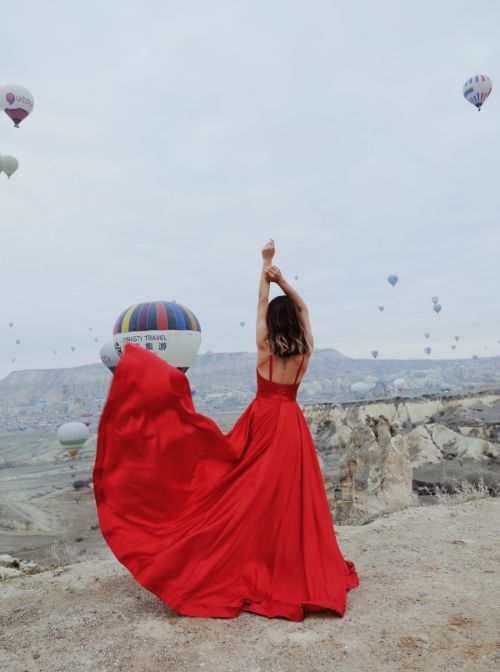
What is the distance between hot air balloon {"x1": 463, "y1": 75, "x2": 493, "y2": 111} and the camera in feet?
93.4

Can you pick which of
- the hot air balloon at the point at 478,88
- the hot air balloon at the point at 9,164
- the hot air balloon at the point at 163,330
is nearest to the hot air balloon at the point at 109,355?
the hot air balloon at the point at 9,164

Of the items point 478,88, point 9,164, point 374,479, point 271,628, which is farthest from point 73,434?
point 271,628

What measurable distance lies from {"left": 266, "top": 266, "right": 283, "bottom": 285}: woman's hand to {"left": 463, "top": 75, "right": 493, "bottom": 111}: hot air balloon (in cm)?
3056

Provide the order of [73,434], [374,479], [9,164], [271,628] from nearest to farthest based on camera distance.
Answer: [271,628]
[374,479]
[9,164]
[73,434]

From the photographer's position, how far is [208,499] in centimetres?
346

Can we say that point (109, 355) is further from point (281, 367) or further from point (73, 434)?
point (281, 367)

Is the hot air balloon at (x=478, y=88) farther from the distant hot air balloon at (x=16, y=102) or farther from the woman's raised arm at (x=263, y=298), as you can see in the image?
the woman's raised arm at (x=263, y=298)

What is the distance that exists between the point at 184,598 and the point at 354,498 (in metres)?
15.3

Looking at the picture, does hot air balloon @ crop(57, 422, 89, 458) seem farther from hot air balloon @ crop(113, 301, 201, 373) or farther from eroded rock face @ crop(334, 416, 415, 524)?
hot air balloon @ crop(113, 301, 201, 373)

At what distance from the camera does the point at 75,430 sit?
128 feet

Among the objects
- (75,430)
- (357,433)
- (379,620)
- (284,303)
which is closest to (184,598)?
(379,620)

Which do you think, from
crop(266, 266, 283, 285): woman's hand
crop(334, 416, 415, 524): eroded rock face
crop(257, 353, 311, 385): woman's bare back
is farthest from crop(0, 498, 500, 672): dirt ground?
crop(334, 416, 415, 524): eroded rock face

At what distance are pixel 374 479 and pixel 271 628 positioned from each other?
15367 millimetres

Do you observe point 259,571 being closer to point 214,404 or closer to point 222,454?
point 222,454
